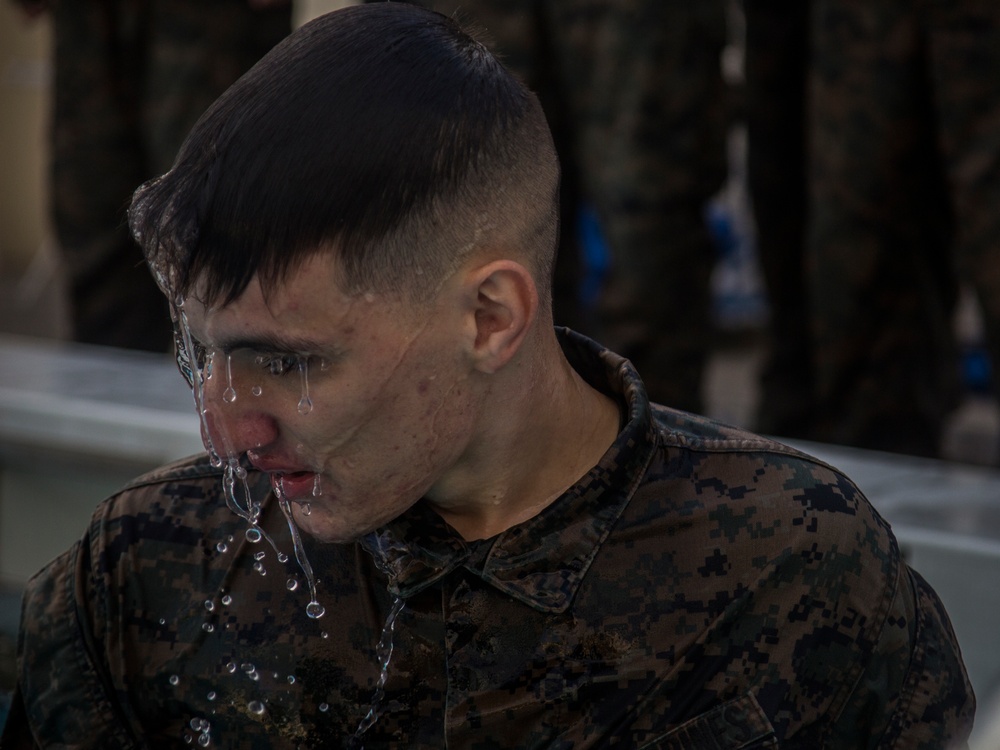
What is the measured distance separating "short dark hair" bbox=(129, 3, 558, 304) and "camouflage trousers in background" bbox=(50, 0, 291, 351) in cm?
331

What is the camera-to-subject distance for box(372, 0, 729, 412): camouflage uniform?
3.77 m

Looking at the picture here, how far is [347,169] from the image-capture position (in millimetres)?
1414

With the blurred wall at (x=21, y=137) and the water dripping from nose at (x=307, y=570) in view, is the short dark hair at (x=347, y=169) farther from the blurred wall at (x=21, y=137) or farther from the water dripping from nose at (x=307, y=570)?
the blurred wall at (x=21, y=137)

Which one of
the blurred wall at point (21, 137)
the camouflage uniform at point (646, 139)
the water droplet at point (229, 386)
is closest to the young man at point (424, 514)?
the water droplet at point (229, 386)

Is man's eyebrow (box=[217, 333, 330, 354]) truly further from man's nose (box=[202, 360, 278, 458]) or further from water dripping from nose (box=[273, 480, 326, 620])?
water dripping from nose (box=[273, 480, 326, 620])

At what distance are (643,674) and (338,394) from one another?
1.61 ft

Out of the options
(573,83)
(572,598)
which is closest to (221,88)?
(573,83)

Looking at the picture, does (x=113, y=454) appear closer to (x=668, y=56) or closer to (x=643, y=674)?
(x=668, y=56)

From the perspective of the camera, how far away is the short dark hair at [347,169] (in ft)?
4.64

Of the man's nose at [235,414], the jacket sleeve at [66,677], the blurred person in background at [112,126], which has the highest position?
the man's nose at [235,414]

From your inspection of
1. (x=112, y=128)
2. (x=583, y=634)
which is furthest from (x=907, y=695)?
(x=112, y=128)

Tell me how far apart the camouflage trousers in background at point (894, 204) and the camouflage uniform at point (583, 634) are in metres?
1.89

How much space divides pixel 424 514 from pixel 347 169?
0.45m

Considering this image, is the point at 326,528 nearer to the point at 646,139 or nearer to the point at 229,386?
the point at 229,386
